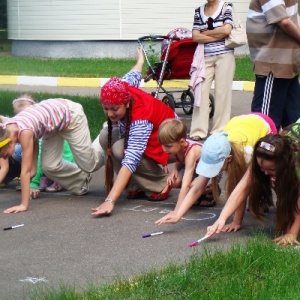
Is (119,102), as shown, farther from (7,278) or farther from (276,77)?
(7,278)

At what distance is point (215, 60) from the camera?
10336 millimetres

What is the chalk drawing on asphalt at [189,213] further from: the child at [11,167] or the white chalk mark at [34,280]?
the white chalk mark at [34,280]

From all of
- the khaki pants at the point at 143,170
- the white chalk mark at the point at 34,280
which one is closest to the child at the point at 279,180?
the white chalk mark at the point at 34,280

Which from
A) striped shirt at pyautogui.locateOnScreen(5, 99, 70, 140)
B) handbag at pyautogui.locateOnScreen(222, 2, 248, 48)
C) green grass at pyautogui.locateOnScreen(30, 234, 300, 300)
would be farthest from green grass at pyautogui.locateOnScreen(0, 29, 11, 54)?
green grass at pyautogui.locateOnScreen(30, 234, 300, 300)

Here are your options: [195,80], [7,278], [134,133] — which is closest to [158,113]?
[134,133]

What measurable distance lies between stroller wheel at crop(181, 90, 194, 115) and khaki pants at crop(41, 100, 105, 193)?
4.55 metres

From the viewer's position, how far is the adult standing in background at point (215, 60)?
10.2 meters

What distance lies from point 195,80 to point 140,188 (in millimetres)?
3027

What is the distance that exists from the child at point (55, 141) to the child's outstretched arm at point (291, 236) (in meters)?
2.30

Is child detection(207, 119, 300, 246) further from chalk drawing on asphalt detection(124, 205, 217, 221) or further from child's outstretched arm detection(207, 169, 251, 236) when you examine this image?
chalk drawing on asphalt detection(124, 205, 217, 221)

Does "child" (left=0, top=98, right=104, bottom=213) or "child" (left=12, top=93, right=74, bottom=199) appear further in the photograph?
"child" (left=12, top=93, right=74, bottom=199)

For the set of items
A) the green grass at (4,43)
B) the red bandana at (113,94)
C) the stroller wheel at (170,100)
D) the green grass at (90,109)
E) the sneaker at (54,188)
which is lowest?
the green grass at (4,43)

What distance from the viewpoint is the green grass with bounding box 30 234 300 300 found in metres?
4.61

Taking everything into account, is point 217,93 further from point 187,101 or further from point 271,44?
point 271,44
